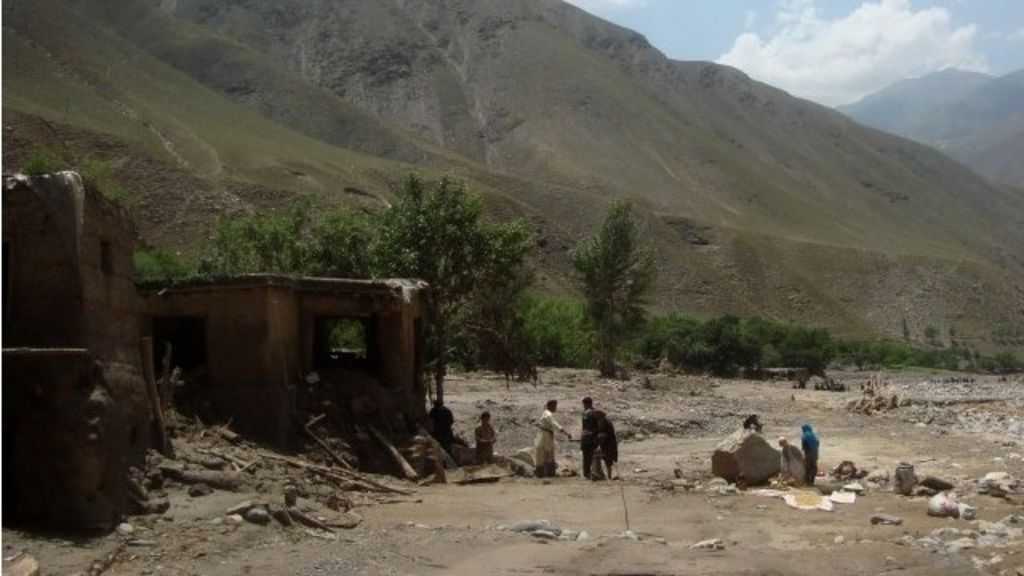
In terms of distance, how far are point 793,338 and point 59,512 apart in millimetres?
69928

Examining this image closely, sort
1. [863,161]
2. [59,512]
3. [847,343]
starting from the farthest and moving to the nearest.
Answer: [863,161], [847,343], [59,512]

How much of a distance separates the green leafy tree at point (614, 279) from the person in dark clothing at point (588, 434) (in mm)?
36667

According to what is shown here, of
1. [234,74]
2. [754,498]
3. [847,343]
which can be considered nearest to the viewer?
[754,498]

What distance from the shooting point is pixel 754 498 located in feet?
56.4

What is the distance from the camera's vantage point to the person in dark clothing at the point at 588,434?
19.0 m

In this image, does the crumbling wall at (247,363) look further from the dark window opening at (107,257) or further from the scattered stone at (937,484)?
the scattered stone at (937,484)

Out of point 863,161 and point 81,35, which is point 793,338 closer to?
point 81,35

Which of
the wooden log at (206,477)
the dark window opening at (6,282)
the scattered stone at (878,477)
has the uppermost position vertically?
the dark window opening at (6,282)

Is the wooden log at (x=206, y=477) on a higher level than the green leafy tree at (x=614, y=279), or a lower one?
lower

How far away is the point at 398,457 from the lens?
63.8 ft

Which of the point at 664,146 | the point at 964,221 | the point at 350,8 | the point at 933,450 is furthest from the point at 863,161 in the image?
the point at 933,450

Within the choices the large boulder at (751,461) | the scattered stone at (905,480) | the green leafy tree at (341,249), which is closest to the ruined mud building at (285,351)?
the large boulder at (751,461)


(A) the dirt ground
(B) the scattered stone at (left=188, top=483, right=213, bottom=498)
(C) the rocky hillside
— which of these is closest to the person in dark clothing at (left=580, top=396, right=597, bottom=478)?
(A) the dirt ground

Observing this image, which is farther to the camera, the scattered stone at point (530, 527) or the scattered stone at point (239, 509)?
the scattered stone at point (530, 527)
